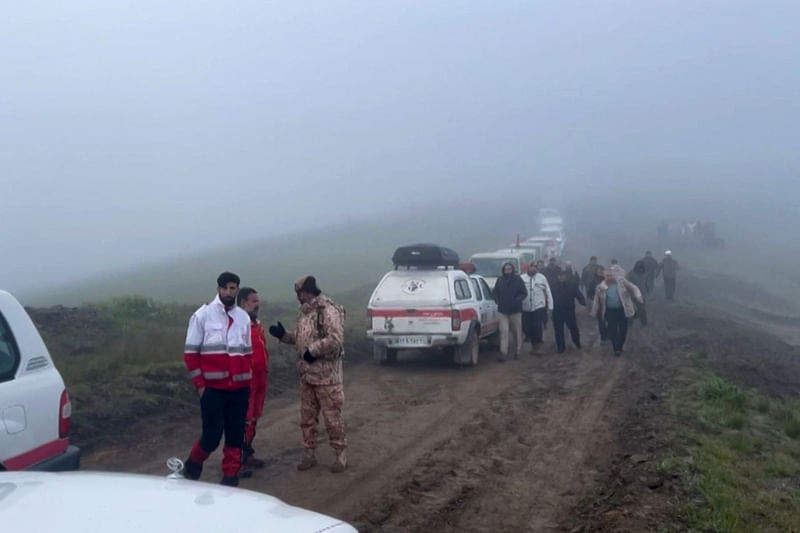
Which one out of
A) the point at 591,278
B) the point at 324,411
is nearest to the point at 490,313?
the point at 591,278

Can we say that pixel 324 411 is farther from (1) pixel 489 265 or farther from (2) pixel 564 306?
(1) pixel 489 265

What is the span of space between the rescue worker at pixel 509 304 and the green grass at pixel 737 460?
4.42 m

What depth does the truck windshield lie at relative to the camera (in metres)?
24.7

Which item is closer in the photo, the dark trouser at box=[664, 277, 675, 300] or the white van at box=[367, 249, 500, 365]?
the white van at box=[367, 249, 500, 365]

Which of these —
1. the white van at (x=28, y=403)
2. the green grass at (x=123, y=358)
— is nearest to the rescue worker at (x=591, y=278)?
the green grass at (x=123, y=358)

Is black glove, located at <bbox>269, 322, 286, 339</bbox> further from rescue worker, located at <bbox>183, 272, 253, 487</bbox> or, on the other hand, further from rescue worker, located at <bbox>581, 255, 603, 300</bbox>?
rescue worker, located at <bbox>581, 255, 603, 300</bbox>

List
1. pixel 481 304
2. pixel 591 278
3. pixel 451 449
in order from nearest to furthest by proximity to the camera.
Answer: pixel 451 449
pixel 481 304
pixel 591 278

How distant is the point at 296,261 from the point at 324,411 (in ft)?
132

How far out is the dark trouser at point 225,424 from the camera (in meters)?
7.71

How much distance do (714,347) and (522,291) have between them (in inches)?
174

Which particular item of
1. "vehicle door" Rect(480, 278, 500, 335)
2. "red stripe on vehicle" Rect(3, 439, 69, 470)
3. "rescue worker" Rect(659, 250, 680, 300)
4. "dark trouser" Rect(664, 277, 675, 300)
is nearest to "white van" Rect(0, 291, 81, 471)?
"red stripe on vehicle" Rect(3, 439, 69, 470)

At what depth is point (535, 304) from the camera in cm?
1866

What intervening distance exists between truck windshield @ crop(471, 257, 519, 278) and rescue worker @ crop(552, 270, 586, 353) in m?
5.68

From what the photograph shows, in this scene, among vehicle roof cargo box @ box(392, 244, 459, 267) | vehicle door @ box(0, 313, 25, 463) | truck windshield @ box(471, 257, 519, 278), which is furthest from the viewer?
truck windshield @ box(471, 257, 519, 278)
